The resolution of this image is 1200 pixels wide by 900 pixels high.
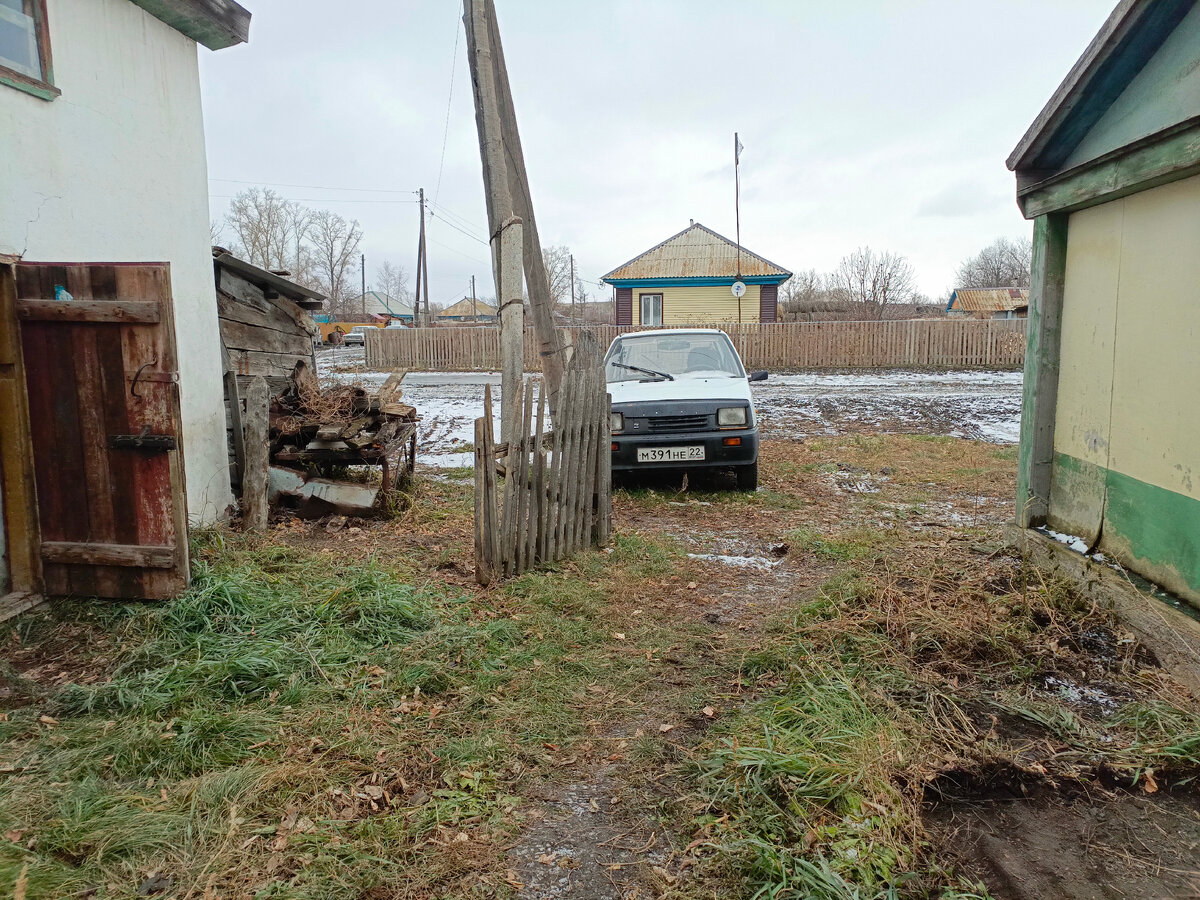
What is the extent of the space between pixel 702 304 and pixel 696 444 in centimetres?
2415

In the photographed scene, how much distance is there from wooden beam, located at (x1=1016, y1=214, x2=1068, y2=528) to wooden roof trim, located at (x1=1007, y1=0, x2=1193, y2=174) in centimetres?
43

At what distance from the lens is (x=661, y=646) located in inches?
159

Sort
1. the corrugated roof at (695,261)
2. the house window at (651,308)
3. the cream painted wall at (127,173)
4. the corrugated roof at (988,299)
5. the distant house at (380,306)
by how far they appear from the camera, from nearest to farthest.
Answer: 1. the cream painted wall at (127,173)
2. the corrugated roof at (695,261)
3. the house window at (651,308)
4. the corrugated roof at (988,299)
5. the distant house at (380,306)

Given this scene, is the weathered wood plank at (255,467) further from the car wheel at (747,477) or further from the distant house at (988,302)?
the distant house at (988,302)

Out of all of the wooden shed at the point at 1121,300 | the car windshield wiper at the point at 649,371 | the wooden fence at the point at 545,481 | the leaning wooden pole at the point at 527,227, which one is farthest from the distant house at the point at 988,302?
the wooden fence at the point at 545,481

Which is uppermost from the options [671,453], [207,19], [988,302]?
[988,302]

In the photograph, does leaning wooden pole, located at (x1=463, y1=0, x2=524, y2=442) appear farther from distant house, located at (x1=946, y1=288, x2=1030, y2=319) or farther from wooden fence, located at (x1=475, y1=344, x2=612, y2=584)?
distant house, located at (x1=946, y1=288, x2=1030, y2=319)

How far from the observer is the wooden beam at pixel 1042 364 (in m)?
4.36

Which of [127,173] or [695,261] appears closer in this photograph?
[127,173]

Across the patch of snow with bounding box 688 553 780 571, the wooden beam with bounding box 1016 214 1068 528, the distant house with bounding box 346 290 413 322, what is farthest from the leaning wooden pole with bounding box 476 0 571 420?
the distant house with bounding box 346 290 413 322

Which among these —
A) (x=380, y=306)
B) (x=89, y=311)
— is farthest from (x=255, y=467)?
(x=380, y=306)

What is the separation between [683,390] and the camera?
7.66 metres

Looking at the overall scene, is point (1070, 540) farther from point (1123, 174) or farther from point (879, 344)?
point (879, 344)

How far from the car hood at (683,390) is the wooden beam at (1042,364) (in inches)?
118
